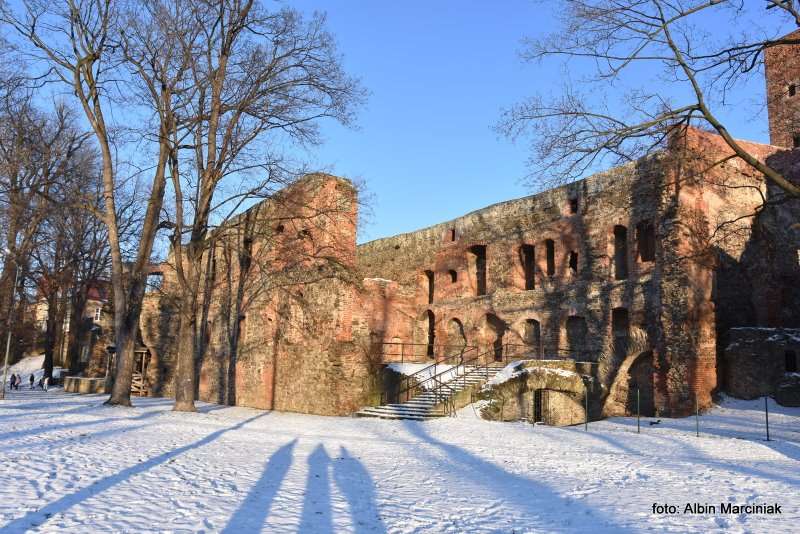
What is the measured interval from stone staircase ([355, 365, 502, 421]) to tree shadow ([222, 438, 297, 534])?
7773 mm

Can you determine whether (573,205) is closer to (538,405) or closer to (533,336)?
(533,336)

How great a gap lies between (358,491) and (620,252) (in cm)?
1485

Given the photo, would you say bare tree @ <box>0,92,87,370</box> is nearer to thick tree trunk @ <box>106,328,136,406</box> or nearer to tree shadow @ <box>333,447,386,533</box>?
thick tree trunk @ <box>106,328,136,406</box>

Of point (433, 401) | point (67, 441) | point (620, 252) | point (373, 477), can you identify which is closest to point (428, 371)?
point (433, 401)

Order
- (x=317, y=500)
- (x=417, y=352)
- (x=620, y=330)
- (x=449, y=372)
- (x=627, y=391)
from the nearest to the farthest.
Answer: (x=317, y=500) < (x=627, y=391) < (x=620, y=330) < (x=449, y=372) < (x=417, y=352)

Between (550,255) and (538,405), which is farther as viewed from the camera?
(550,255)

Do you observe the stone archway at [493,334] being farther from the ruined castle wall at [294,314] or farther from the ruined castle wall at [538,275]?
the ruined castle wall at [294,314]

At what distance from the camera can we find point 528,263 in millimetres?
22969

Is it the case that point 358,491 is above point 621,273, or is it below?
below

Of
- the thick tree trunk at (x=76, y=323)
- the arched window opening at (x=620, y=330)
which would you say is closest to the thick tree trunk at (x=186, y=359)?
the arched window opening at (x=620, y=330)

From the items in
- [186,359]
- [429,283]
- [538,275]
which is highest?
[429,283]

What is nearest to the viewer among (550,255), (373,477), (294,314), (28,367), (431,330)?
(373,477)

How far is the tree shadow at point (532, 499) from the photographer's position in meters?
5.69

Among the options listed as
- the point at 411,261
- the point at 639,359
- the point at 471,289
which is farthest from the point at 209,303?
the point at 639,359
